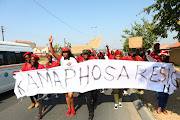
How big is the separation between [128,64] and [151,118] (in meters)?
1.50

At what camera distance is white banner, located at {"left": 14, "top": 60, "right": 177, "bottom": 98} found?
3555 millimetres

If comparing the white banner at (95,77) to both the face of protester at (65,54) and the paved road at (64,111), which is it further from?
the paved road at (64,111)

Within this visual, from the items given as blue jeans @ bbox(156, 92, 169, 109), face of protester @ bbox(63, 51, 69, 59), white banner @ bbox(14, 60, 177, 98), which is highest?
face of protester @ bbox(63, 51, 69, 59)

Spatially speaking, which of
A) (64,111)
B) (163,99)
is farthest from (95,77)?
(163,99)

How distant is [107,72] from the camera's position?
3.68 meters

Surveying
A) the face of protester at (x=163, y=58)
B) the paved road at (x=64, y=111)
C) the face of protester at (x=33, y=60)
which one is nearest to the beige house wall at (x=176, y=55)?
the paved road at (x=64, y=111)

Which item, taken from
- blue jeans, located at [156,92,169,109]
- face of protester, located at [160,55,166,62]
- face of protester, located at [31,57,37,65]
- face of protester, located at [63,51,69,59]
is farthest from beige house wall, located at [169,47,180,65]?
face of protester, located at [31,57,37,65]

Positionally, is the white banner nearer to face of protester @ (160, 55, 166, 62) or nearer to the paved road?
face of protester @ (160, 55, 166, 62)

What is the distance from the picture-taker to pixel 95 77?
3.64 metres

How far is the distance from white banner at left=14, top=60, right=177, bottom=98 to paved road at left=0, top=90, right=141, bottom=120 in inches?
28.7

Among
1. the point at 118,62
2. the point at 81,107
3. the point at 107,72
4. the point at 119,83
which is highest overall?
the point at 118,62

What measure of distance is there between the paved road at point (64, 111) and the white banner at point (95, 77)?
0.73 m

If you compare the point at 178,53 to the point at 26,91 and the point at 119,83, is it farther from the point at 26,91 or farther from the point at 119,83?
the point at 26,91

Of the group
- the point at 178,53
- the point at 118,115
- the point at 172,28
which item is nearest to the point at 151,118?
the point at 118,115
